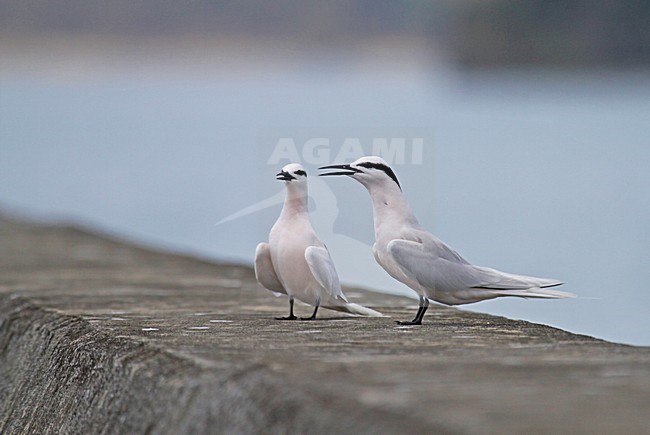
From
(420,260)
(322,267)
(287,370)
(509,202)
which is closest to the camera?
(287,370)

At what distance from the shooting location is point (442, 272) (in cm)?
331

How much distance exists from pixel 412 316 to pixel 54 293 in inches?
51.7

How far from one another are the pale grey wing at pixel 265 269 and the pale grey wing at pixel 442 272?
0.40 metres

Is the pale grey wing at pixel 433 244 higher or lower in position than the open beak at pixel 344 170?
lower

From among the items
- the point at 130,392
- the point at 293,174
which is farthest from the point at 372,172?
the point at 130,392

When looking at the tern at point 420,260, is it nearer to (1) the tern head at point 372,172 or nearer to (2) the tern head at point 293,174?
(1) the tern head at point 372,172

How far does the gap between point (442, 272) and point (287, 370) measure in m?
0.83

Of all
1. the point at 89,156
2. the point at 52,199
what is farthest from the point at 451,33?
the point at 89,156

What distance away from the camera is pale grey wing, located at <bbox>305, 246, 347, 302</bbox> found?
3418 mm

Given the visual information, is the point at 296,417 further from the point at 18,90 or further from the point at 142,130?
the point at 18,90

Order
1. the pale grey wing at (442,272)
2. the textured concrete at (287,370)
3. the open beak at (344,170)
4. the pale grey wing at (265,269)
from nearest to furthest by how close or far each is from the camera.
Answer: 1. the textured concrete at (287,370)
2. the pale grey wing at (442,272)
3. the open beak at (344,170)
4. the pale grey wing at (265,269)

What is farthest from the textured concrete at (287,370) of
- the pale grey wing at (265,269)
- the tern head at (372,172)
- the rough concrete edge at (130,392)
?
the tern head at (372,172)

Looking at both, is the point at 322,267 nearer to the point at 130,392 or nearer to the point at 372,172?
the point at 372,172

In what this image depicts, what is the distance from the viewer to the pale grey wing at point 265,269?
354 cm
